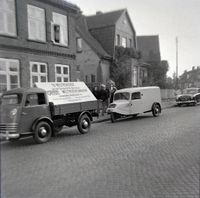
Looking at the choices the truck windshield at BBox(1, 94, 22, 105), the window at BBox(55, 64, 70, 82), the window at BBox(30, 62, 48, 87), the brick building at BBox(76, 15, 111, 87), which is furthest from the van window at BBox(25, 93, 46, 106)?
the brick building at BBox(76, 15, 111, 87)

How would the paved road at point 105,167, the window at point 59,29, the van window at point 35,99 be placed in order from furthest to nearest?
the window at point 59,29
the van window at point 35,99
the paved road at point 105,167

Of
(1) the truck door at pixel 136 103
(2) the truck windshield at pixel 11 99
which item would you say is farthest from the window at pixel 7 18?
(1) the truck door at pixel 136 103

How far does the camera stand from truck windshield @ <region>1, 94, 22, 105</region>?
9930 mm

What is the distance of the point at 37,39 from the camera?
18547 mm

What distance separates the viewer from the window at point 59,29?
792 inches

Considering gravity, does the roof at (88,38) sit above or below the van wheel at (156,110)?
above

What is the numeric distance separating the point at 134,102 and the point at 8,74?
288 inches

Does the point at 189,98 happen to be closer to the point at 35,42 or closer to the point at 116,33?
the point at 116,33

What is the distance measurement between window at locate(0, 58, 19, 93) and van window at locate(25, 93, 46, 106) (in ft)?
21.6

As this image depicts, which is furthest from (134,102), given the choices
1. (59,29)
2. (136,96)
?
(59,29)

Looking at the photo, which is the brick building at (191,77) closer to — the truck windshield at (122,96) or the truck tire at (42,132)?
the truck windshield at (122,96)

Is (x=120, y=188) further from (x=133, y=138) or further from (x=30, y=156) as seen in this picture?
(x=133, y=138)

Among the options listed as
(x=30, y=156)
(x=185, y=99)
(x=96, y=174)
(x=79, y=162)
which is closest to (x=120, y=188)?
(x=96, y=174)

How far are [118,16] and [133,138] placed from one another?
2295 centimetres
